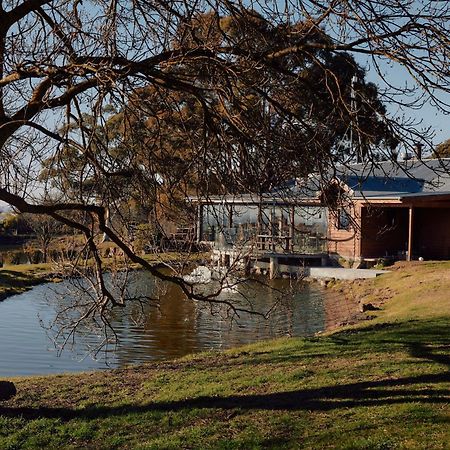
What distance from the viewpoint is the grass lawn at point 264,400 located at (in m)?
6.41

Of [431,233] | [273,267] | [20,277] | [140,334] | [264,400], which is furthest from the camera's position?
[431,233]

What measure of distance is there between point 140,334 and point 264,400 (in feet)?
26.2

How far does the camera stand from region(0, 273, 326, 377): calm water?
12891mm

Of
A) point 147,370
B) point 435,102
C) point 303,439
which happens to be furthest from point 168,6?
point 147,370

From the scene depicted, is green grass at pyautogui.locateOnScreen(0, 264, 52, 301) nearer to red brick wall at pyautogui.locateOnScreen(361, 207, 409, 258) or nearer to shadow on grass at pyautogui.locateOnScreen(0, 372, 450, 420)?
red brick wall at pyautogui.locateOnScreen(361, 207, 409, 258)

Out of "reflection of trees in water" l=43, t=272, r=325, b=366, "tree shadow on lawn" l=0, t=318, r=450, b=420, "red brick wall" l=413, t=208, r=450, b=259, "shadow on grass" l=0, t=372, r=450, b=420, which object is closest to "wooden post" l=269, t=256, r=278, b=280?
"red brick wall" l=413, t=208, r=450, b=259

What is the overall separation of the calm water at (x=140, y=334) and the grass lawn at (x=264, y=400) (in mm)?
1026

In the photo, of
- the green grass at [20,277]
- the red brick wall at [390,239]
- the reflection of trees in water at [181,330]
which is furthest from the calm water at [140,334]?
the red brick wall at [390,239]

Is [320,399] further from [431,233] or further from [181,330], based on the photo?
[431,233]

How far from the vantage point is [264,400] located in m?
7.91

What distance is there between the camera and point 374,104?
6250 mm

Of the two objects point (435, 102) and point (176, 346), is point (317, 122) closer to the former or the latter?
point (435, 102)

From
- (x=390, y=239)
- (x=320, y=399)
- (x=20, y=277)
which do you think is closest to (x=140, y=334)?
(x=320, y=399)

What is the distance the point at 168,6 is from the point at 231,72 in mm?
1290
